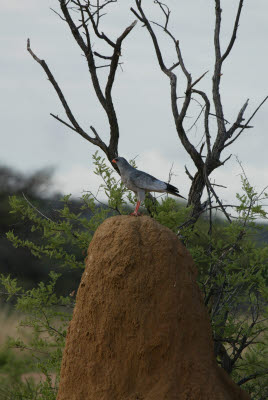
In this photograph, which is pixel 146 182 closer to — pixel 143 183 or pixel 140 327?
pixel 143 183

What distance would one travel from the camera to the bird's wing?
19.2 feet

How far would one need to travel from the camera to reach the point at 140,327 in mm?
4844

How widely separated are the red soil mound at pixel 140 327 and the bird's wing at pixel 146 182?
747mm

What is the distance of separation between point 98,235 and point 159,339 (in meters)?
1.08

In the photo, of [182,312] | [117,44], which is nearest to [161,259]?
[182,312]

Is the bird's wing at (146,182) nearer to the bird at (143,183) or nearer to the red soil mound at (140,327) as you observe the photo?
the bird at (143,183)

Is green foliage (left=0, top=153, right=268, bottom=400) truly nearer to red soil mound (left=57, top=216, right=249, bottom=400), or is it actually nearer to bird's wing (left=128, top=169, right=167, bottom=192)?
bird's wing (left=128, top=169, right=167, bottom=192)

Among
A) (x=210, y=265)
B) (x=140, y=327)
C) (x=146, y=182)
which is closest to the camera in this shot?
(x=140, y=327)

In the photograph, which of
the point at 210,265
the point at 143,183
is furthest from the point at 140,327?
the point at 210,265

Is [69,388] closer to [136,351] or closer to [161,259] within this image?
[136,351]

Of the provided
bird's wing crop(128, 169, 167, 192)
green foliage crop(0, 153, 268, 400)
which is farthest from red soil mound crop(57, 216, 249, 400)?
green foliage crop(0, 153, 268, 400)

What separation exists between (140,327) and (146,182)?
1600 mm

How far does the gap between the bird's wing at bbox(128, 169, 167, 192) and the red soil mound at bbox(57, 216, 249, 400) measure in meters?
0.75

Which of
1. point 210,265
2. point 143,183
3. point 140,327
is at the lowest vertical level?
point 140,327
